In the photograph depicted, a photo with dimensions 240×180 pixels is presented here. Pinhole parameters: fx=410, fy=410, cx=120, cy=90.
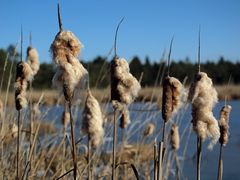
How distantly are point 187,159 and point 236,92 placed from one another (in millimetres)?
14920

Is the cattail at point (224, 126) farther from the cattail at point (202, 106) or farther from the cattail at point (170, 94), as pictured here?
the cattail at point (170, 94)

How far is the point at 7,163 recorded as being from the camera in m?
2.90

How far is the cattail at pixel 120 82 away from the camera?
1264mm

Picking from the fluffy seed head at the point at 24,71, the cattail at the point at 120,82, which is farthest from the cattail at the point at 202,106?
the fluffy seed head at the point at 24,71

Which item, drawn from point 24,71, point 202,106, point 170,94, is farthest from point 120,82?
point 24,71

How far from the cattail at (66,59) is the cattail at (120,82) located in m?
0.15

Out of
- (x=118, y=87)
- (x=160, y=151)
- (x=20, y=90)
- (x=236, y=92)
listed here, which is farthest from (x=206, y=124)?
(x=236, y=92)

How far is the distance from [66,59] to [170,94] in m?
0.35

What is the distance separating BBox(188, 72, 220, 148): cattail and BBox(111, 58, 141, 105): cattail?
0.66ft

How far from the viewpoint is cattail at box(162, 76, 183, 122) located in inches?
48.8

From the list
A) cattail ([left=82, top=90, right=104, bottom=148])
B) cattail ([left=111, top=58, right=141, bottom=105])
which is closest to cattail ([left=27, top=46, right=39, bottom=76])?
cattail ([left=82, top=90, right=104, bottom=148])

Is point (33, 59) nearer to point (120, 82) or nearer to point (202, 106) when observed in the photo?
point (120, 82)

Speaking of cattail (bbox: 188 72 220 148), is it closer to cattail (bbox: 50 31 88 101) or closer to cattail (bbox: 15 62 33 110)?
cattail (bbox: 50 31 88 101)

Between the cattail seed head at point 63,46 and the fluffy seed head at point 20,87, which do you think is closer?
the cattail seed head at point 63,46
